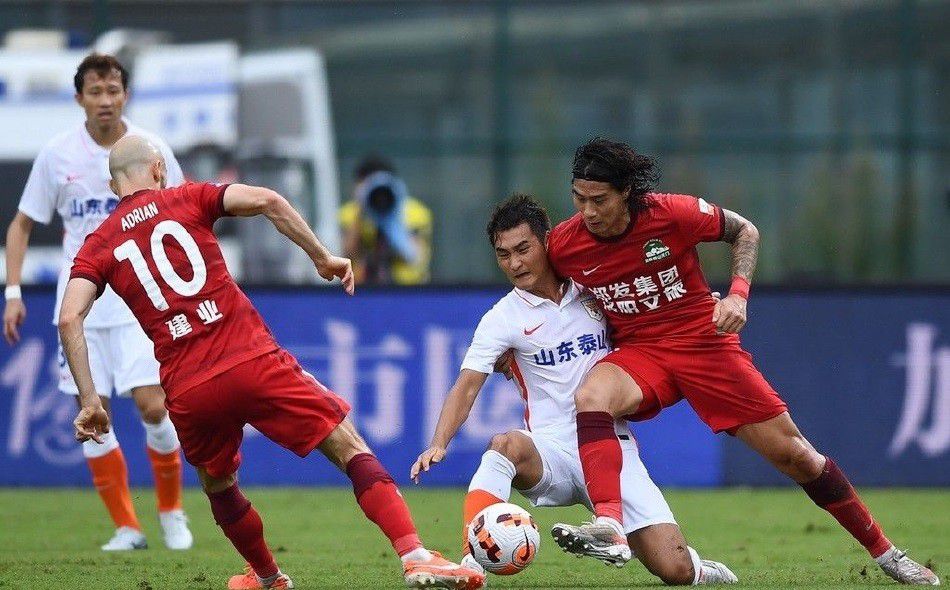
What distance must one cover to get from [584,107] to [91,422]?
1226cm

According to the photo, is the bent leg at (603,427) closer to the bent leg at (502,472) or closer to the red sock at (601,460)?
the red sock at (601,460)

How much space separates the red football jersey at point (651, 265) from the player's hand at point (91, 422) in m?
2.17

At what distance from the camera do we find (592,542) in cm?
675

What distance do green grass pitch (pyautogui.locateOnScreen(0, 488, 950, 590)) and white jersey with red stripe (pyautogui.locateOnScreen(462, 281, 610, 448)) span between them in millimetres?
765

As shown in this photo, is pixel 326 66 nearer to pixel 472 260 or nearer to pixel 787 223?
pixel 472 260

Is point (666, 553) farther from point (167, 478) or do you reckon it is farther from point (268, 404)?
point (167, 478)

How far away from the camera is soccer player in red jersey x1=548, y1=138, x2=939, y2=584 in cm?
754

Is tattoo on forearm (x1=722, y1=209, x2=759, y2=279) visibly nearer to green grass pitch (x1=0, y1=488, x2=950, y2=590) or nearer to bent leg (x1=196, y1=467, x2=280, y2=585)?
green grass pitch (x1=0, y1=488, x2=950, y2=590)

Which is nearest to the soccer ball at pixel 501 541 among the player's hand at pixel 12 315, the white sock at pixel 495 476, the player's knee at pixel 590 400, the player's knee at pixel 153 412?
the white sock at pixel 495 476

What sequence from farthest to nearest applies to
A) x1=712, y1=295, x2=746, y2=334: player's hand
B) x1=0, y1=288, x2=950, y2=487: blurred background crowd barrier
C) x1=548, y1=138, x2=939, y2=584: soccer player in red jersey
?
x1=0, y1=288, x2=950, y2=487: blurred background crowd barrier → x1=548, y1=138, x2=939, y2=584: soccer player in red jersey → x1=712, y1=295, x2=746, y2=334: player's hand

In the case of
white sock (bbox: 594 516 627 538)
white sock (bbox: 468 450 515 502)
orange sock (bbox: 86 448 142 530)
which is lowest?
orange sock (bbox: 86 448 142 530)

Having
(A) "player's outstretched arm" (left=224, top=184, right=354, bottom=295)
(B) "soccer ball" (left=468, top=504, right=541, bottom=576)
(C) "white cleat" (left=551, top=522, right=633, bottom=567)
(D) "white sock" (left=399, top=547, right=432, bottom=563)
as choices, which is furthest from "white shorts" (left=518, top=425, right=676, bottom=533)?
(A) "player's outstretched arm" (left=224, top=184, right=354, bottom=295)

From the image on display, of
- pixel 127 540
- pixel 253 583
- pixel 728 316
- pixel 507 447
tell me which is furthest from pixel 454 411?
pixel 127 540

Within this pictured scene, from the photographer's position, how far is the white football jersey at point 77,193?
9.39m
